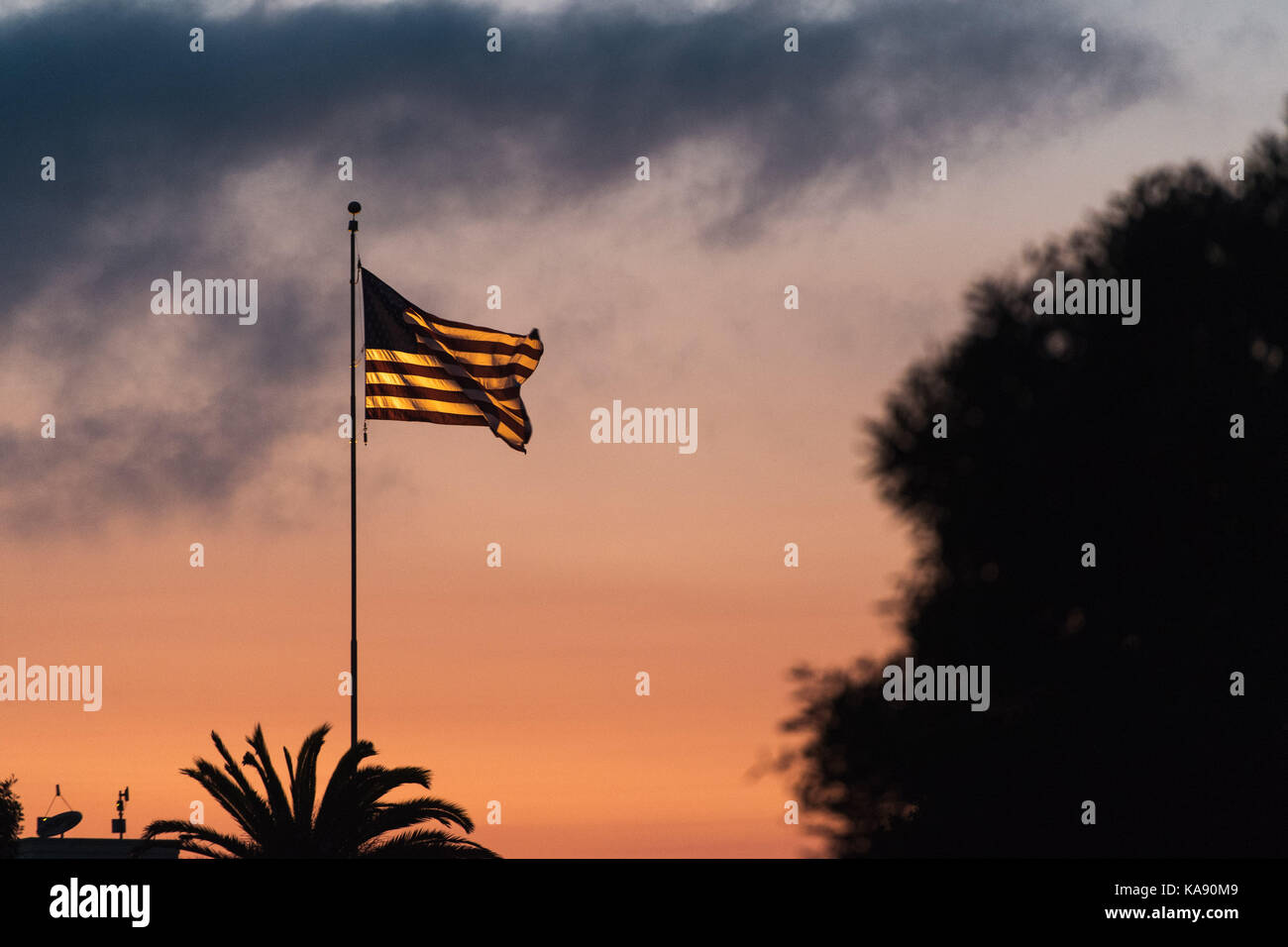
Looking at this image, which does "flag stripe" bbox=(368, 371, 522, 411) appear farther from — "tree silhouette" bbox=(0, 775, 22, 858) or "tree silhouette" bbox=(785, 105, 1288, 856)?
"tree silhouette" bbox=(0, 775, 22, 858)

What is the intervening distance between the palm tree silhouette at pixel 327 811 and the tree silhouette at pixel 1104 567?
9428mm

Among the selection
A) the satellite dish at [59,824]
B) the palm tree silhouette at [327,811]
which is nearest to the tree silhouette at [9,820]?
the satellite dish at [59,824]

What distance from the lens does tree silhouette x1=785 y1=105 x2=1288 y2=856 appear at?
3438cm

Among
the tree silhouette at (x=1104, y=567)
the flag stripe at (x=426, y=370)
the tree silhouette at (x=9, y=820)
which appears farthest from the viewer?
the tree silhouette at (x=9, y=820)

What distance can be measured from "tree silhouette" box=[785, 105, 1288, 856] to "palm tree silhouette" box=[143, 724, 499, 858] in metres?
9.43

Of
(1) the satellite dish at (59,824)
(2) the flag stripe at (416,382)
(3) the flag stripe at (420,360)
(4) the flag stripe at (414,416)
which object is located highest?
(3) the flag stripe at (420,360)

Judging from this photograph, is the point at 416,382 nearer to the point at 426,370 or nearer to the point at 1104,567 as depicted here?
the point at 426,370

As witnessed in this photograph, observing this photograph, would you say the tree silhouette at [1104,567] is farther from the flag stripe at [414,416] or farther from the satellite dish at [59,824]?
the satellite dish at [59,824]

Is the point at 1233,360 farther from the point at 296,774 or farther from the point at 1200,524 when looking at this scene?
the point at 296,774

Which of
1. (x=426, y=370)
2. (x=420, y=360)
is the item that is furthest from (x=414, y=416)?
(x=420, y=360)

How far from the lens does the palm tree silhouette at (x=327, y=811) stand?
32781 mm

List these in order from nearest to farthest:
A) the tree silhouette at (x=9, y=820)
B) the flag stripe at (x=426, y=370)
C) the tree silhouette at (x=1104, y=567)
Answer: the flag stripe at (x=426, y=370), the tree silhouette at (x=1104, y=567), the tree silhouette at (x=9, y=820)

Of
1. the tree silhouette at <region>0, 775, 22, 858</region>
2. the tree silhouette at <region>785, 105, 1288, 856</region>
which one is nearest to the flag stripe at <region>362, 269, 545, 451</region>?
the tree silhouette at <region>785, 105, 1288, 856</region>
